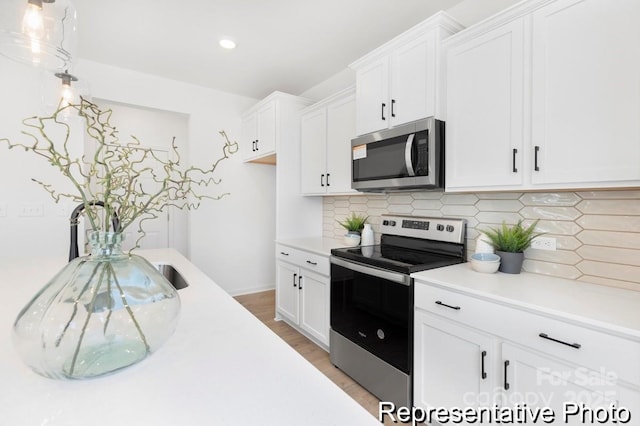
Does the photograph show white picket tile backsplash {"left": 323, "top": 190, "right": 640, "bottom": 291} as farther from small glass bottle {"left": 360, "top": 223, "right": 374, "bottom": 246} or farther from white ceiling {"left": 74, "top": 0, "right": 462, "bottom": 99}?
white ceiling {"left": 74, "top": 0, "right": 462, "bottom": 99}

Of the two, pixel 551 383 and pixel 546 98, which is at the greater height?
pixel 546 98

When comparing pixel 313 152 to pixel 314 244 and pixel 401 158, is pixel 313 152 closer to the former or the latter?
pixel 314 244

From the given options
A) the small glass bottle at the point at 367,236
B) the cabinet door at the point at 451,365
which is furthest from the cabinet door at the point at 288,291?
the cabinet door at the point at 451,365

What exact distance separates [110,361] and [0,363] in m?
0.27

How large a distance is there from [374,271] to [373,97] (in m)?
1.24

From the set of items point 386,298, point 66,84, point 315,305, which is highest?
point 66,84

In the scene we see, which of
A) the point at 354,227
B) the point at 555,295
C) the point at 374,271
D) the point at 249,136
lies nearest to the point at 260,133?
the point at 249,136

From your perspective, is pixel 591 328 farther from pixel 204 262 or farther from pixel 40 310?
pixel 204 262

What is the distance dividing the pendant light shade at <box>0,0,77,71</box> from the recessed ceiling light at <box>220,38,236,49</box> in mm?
1249

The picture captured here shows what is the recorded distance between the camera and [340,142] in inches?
105

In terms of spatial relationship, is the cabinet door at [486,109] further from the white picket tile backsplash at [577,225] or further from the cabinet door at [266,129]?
the cabinet door at [266,129]

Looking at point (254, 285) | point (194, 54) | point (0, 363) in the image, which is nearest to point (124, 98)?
point (194, 54)

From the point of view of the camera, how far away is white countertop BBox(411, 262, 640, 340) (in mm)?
1060

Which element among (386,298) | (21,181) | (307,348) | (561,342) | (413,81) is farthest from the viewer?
(21,181)
